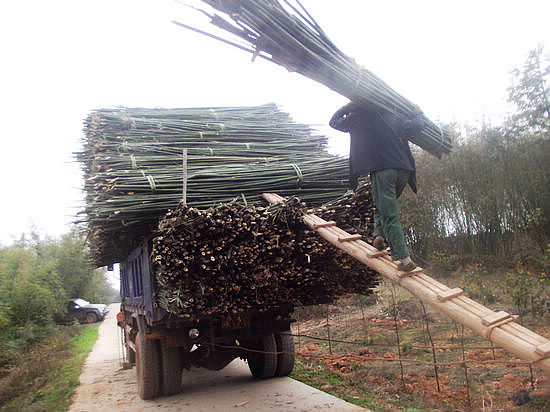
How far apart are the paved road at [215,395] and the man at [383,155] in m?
2.20

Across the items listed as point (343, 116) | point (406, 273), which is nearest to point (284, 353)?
point (406, 273)

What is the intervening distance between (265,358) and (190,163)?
9.48 ft

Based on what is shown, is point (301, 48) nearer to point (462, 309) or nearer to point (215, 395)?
point (462, 309)

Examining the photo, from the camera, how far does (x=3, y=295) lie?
12234 millimetres

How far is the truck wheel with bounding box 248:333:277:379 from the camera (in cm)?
555

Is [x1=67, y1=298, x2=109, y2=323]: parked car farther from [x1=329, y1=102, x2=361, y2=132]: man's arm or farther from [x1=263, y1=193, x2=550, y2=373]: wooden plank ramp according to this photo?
[x1=329, y1=102, x2=361, y2=132]: man's arm

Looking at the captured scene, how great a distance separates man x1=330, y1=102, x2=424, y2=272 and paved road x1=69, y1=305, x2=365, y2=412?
7.20 feet

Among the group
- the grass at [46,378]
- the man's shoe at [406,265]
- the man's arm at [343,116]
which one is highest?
the man's arm at [343,116]

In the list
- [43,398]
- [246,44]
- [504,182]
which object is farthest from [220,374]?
[504,182]

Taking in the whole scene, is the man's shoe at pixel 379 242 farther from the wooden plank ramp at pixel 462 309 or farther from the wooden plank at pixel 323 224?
the wooden plank at pixel 323 224

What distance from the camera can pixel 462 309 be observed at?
2.38 m

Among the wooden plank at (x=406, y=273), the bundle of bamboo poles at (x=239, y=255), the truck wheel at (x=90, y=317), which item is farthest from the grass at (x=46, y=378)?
the truck wheel at (x=90, y=317)

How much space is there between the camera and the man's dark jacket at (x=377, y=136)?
122 inches

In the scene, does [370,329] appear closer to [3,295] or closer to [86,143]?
[86,143]
